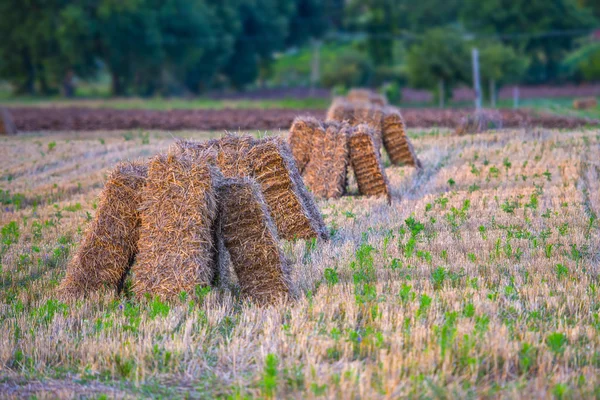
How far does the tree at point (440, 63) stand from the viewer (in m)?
59.6

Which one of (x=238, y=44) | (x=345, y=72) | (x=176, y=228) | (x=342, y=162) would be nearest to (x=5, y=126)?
(x=342, y=162)

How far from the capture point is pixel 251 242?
373 inches

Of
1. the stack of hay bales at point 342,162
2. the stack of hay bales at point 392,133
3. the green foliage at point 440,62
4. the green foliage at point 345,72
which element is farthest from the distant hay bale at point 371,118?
the green foliage at point 345,72

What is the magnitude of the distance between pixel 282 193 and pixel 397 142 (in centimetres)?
884

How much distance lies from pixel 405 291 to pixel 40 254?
555cm

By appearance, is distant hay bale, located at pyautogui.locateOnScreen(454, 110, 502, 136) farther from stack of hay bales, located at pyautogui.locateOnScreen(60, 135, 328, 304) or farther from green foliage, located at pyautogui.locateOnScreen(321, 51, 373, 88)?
green foliage, located at pyautogui.locateOnScreen(321, 51, 373, 88)

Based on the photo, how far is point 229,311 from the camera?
8789 millimetres

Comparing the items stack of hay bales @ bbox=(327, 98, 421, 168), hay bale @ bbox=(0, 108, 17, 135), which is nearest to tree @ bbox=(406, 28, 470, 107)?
hay bale @ bbox=(0, 108, 17, 135)

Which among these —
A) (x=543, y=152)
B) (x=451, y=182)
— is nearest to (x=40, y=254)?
(x=451, y=182)

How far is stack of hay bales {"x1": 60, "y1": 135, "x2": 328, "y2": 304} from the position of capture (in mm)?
9234

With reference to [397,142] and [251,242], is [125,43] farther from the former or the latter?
[251,242]

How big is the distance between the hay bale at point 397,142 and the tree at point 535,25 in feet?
182

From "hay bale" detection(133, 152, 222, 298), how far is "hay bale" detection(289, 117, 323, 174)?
7.61 meters

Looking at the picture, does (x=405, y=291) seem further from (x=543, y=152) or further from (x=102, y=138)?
(x=102, y=138)
